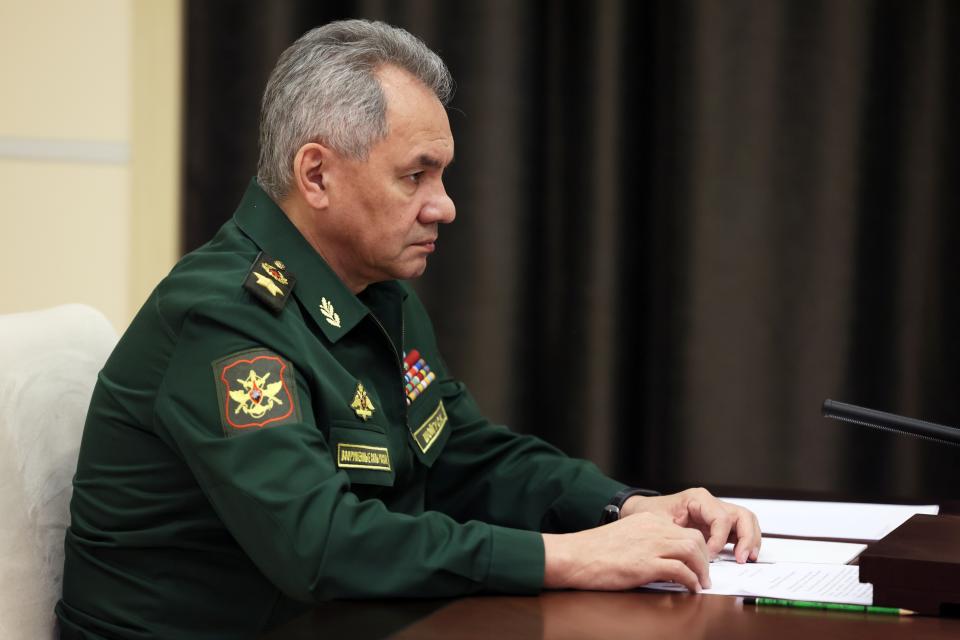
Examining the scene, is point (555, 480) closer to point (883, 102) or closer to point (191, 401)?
point (191, 401)

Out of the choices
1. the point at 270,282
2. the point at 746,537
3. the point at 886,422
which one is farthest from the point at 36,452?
the point at 886,422

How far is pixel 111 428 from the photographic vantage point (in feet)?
4.29

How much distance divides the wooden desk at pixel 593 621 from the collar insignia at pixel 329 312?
39 cm

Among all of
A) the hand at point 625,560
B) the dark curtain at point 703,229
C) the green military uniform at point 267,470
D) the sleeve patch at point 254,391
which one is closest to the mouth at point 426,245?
the green military uniform at point 267,470

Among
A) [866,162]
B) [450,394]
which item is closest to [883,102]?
[866,162]

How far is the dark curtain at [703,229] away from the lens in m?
2.29

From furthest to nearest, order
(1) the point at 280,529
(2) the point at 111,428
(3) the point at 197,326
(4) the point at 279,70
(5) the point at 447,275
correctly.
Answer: (5) the point at 447,275
(4) the point at 279,70
(2) the point at 111,428
(3) the point at 197,326
(1) the point at 280,529

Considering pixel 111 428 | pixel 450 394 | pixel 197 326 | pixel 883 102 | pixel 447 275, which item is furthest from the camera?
pixel 447 275

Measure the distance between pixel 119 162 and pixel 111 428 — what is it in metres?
1.41

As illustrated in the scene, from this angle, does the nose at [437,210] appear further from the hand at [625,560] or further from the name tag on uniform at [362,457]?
the hand at [625,560]

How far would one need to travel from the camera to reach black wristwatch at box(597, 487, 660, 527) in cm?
145

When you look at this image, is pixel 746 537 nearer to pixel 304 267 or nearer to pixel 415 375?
pixel 415 375

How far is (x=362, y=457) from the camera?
1.27 meters

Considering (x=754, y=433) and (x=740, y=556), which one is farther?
(x=754, y=433)
